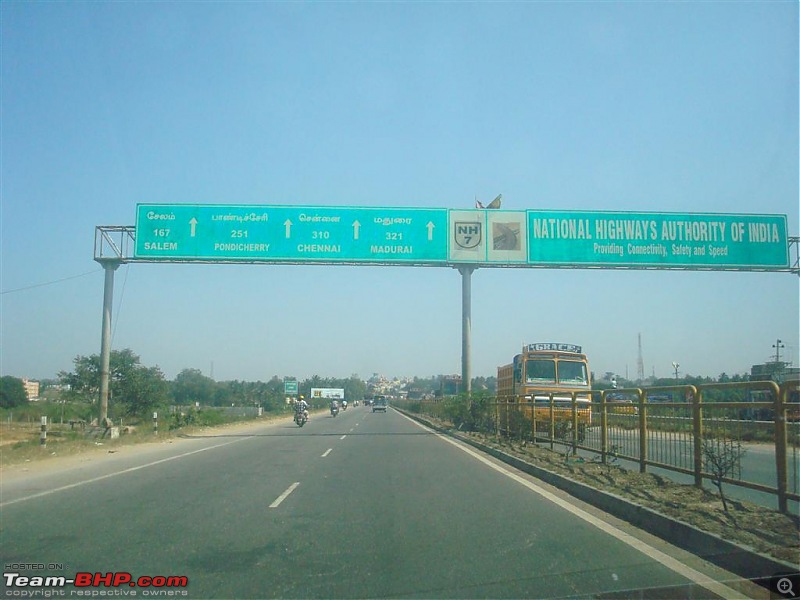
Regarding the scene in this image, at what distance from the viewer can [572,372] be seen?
27.2 metres

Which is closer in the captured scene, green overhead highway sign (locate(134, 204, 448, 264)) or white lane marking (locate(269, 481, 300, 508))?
white lane marking (locate(269, 481, 300, 508))

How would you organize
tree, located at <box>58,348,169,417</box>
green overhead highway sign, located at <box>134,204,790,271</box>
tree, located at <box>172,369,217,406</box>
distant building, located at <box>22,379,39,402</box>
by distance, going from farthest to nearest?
tree, located at <box>172,369,217,406</box>
distant building, located at <box>22,379,39,402</box>
tree, located at <box>58,348,169,417</box>
green overhead highway sign, located at <box>134,204,790,271</box>

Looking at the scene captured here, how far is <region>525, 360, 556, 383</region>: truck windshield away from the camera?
27.0 metres

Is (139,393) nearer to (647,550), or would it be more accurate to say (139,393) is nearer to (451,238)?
(451,238)

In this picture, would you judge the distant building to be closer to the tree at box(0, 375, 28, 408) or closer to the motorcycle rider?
the tree at box(0, 375, 28, 408)

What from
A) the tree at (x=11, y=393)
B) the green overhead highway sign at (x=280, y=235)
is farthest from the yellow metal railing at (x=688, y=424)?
the tree at (x=11, y=393)

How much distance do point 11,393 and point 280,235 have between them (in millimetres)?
54252

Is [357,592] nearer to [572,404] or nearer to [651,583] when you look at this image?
[651,583]

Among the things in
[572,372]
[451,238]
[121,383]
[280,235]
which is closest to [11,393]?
[121,383]

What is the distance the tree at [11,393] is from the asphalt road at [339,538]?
196 feet

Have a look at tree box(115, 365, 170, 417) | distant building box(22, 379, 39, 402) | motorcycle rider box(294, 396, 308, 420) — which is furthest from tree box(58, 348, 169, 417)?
distant building box(22, 379, 39, 402)

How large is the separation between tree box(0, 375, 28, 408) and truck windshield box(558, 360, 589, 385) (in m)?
58.4

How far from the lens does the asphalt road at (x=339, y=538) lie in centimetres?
652

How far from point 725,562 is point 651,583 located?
1.12 meters
